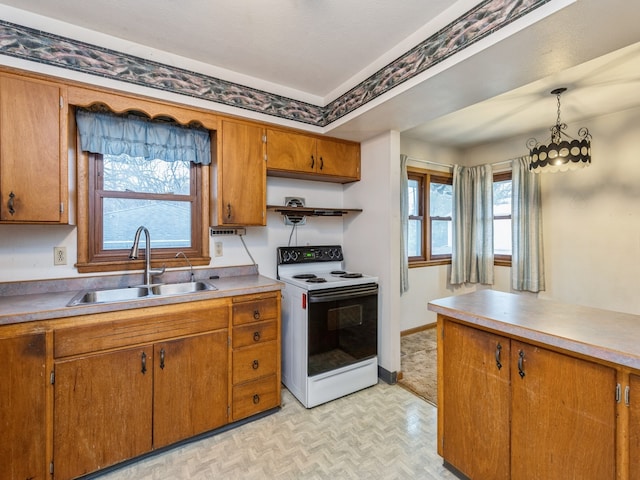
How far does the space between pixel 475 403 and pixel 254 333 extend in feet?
4.54

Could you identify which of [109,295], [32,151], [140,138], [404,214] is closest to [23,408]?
[109,295]

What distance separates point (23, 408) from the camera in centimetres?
146

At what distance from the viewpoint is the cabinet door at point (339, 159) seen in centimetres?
274

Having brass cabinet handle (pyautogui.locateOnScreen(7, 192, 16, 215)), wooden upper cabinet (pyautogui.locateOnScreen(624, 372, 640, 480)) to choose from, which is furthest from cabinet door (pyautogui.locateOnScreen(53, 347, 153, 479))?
wooden upper cabinet (pyautogui.locateOnScreen(624, 372, 640, 480))

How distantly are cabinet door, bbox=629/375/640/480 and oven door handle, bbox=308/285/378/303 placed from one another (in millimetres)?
1628

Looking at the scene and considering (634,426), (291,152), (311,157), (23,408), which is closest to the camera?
(634,426)

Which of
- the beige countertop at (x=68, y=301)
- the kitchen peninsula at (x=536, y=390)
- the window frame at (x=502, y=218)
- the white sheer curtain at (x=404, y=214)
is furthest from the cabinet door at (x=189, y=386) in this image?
the window frame at (x=502, y=218)

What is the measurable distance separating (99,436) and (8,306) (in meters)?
0.84

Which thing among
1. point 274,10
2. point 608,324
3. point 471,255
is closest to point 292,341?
point 608,324

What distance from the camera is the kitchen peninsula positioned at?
106 cm

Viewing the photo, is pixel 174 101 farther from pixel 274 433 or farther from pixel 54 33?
pixel 274 433

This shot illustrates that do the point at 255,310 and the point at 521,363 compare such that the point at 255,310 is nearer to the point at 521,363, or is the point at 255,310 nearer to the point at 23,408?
the point at 23,408

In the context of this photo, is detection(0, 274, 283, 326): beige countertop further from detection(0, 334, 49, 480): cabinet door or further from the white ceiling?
the white ceiling

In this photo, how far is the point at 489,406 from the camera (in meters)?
1.44
